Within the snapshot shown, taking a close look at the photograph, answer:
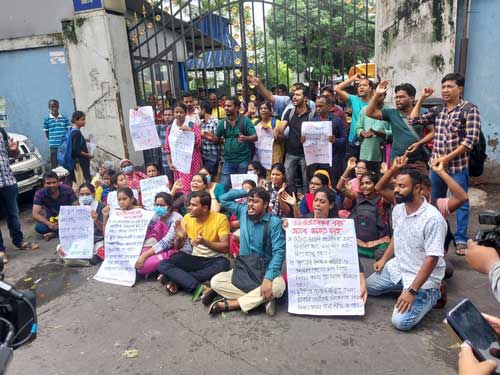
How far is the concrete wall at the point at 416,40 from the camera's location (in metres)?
5.39

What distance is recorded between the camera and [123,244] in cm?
451

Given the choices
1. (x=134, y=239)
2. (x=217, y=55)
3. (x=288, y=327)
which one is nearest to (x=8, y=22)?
(x=217, y=55)

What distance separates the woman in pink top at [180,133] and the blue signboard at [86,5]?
252 centimetres

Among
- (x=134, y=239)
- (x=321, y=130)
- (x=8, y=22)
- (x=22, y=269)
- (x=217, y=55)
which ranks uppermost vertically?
(x=8, y=22)

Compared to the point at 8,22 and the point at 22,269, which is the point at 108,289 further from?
the point at 8,22

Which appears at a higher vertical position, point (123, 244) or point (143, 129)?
point (143, 129)

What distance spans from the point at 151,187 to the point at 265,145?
1595 millimetres

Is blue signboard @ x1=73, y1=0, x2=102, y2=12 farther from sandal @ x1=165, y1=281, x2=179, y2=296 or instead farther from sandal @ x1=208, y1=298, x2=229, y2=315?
sandal @ x1=208, y1=298, x2=229, y2=315

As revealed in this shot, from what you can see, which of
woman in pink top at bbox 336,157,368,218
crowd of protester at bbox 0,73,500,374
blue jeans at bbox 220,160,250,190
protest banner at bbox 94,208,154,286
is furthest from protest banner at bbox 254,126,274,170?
protest banner at bbox 94,208,154,286

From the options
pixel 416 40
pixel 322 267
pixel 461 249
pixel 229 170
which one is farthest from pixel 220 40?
pixel 461 249

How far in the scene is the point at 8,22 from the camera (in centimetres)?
919

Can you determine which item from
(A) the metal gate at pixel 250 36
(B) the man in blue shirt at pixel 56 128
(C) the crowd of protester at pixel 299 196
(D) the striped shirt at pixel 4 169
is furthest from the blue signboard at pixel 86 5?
(D) the striped shirt at pixel 4 169

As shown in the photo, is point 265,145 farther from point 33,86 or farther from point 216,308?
point 33,86

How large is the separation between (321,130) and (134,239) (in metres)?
2.47
